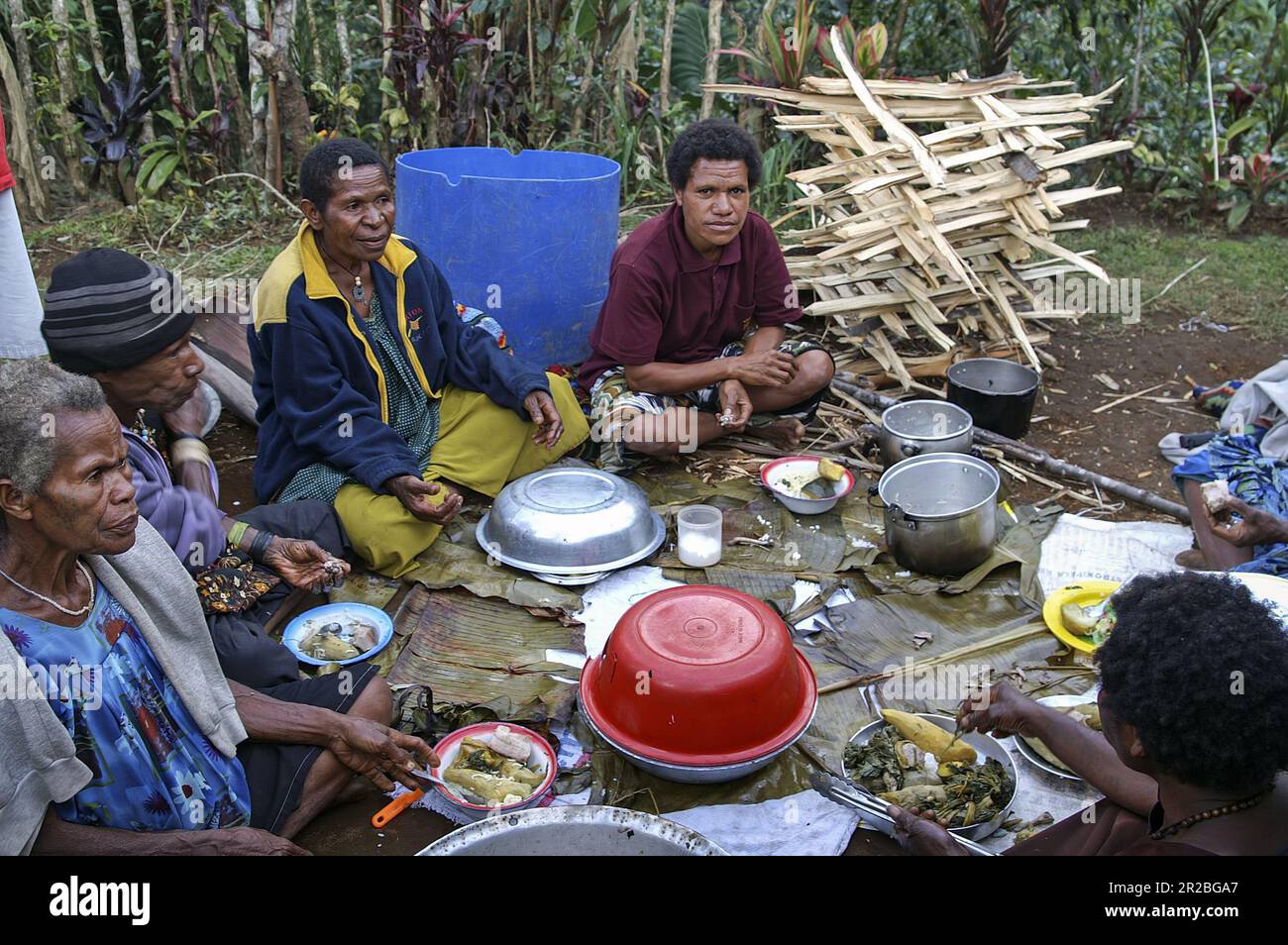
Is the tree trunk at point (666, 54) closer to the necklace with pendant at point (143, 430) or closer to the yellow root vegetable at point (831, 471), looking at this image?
the yellow root vegetable at point (831, 471)

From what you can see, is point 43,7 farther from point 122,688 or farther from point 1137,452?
point 1137,452

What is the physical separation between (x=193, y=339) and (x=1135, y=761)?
431 centimetres

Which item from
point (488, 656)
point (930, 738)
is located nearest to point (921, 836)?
point (930, 738)

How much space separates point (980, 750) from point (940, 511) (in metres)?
1.39

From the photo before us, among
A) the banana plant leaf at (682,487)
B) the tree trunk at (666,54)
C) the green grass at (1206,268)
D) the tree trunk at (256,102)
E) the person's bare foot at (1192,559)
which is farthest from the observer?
the tree trunk at (666,54)

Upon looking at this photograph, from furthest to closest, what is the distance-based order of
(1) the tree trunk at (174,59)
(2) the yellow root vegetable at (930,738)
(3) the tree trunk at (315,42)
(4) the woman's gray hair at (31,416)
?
(3) the tree trunk at (315,42), (1) the tree trunk at (174,59), (2) the yellow root vegetable at (930,738), (4) the woman's gray hair at (31,416)

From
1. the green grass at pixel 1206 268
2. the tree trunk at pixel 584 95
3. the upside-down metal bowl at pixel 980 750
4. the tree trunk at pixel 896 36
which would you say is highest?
the tree trunk at pixel 896 36

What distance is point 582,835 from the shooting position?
208 centimetres

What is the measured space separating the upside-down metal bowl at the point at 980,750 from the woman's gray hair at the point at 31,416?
2.05 metres

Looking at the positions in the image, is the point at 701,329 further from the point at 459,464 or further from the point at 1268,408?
the point at 1268,408

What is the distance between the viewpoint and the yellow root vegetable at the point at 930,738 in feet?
8.82

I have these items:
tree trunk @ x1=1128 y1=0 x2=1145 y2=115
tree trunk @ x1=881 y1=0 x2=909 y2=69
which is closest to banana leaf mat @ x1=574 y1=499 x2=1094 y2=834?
tree trunk @ x1=881 y1=0 x2=909 y2=69

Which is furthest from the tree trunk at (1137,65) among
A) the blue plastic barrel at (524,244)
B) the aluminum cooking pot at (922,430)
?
the blue plastic barrel at (524,244)
